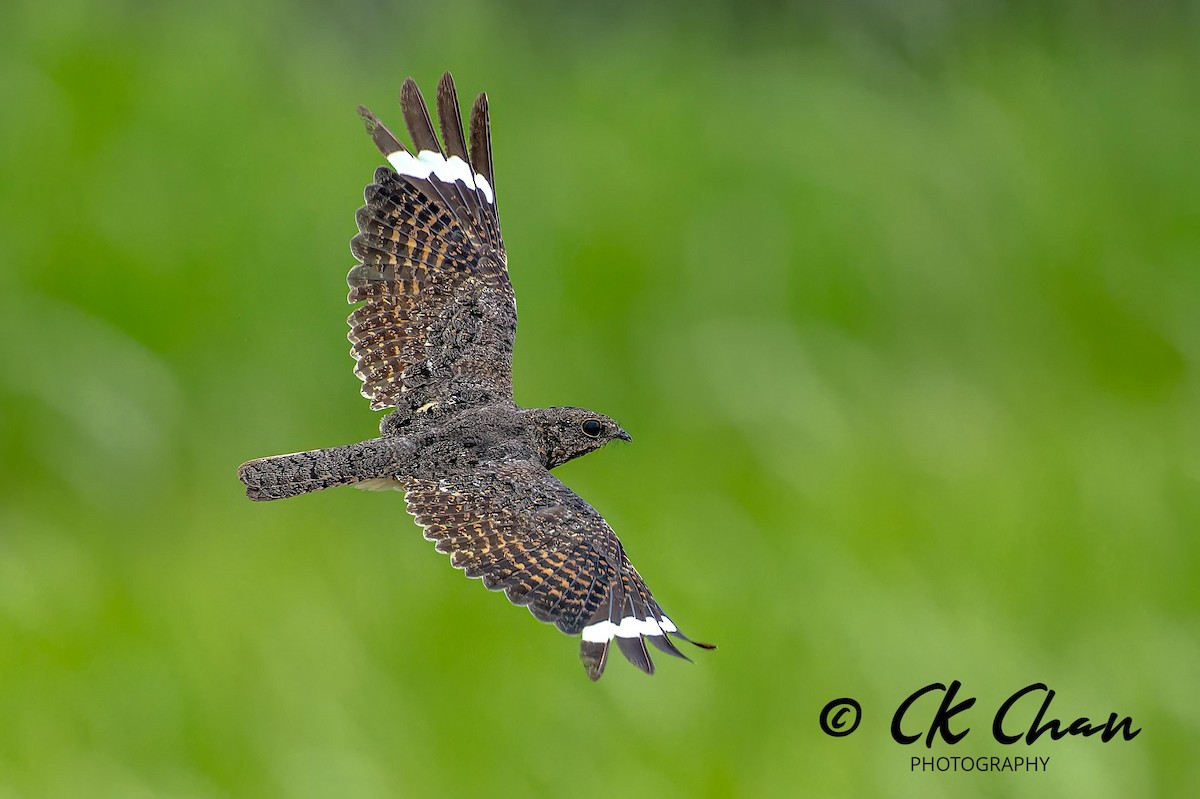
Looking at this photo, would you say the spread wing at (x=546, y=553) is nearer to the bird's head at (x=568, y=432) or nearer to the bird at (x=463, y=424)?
the bird at (x=463, y=424)

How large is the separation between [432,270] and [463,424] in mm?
686

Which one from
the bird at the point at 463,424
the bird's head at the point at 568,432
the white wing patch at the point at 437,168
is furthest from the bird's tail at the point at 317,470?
the white wing patch at the point at 437,168

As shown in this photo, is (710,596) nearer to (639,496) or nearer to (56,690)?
(639,496)

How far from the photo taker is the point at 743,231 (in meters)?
8.91

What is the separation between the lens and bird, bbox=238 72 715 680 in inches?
156

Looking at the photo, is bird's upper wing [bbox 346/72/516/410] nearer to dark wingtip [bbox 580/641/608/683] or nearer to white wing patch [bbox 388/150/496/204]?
white wing patch [bbox 388/150/496/204]

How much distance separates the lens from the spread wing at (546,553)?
12.8 ft

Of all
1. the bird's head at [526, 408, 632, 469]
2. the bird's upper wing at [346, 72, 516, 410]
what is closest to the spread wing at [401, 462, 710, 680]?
the bird's head at [526, 408, 632, 469]

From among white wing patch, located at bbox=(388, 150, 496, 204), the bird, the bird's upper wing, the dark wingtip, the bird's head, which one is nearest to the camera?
the dark wingtip

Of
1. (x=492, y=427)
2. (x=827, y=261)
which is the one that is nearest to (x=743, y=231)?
(x=827, y=261)

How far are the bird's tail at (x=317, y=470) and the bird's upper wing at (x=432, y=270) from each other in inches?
17.6

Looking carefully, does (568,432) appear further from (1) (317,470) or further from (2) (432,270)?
(2) (432,270)

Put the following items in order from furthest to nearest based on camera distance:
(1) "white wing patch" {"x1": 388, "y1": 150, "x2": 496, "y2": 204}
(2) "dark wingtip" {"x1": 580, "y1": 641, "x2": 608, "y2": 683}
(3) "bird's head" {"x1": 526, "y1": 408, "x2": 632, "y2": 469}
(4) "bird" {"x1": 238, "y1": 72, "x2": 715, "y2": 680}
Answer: (1) "white wing patch" {"x1": 388, "y1": 150, "x2": 496, "y2": 204} < (3) "bird's head" {"x1": 526, "y1": 408, "x2": 632, "y2": 469} < (4) "bird" {"x1": 238, "y1": 72, "x2": 715, "y2": 680} < (2) "dark wingtip" {"x1": 580, "y1": 641, "x2": 608, "y2": 683}

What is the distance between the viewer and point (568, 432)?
4.34m
